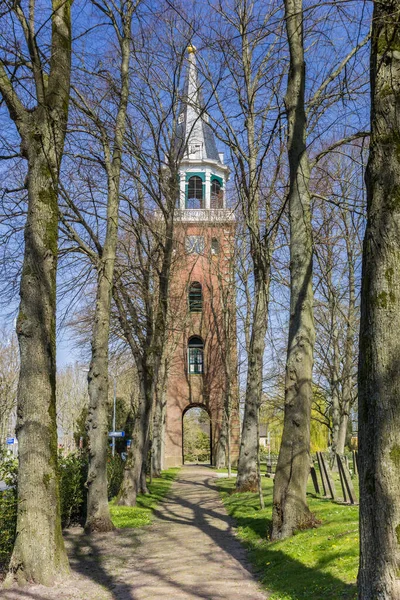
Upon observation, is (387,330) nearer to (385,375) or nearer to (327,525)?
(385,375)

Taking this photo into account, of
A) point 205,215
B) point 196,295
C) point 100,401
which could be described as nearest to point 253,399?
point 100,401

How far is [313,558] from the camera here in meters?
7.64

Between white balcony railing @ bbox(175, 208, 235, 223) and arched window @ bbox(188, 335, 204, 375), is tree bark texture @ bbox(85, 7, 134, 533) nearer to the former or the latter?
white balcony railing @ bbox(175, 208, 235, 223)

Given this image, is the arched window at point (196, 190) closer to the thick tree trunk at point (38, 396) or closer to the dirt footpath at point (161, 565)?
the dirt footpath at point (161, 565)

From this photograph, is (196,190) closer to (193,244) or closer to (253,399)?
(193,244)

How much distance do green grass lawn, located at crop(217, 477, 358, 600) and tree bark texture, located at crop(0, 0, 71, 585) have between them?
8.78ft

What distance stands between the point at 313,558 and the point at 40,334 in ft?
14.5

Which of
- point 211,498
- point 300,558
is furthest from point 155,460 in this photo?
point 300,558

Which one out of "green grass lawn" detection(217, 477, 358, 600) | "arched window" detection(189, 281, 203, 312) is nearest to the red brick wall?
"arched window" detection(189, 281, 203, 312)

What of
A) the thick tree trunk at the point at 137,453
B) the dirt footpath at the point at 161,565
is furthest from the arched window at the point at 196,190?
the dirt footpath at the point at 161,565

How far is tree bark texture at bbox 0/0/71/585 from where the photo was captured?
23.6 ft

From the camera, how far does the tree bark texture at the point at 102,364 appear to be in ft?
40.1

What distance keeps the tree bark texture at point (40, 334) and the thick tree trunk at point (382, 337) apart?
4209 millimetres

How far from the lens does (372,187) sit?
492 centimetres
